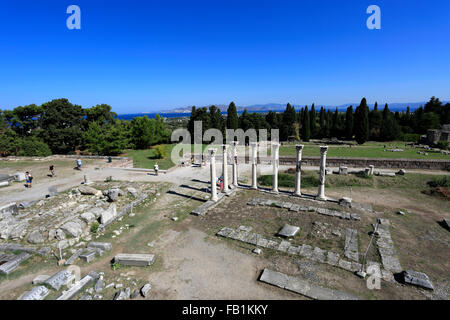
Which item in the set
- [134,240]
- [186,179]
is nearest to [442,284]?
[134,240]

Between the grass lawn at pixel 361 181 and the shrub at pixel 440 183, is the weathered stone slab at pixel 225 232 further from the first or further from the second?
the shrub at pixel 440 183

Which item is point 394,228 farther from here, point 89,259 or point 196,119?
point 196,119

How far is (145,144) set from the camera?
37.2 metres

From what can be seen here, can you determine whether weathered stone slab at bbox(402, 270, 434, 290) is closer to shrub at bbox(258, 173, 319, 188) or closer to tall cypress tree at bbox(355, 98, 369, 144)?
shrub at bbox(258, 173, 319, 188)

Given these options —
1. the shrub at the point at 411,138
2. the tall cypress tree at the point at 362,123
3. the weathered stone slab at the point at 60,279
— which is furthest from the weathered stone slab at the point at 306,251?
the shrub at the point at 411,138

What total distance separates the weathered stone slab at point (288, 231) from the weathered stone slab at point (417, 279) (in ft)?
13.8

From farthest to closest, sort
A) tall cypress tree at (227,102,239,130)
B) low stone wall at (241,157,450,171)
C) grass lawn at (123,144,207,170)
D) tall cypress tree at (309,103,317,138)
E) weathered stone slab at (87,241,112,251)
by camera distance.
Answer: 1. tall cypress tree at (309,103,317,138)
2. tall cypress tree at (227,102,239,130)
3. grass lawn at (123,144,207,170)
4. low stone wall at (241,157,450,171)
5. weathered stone slab at (87,241,112,251)

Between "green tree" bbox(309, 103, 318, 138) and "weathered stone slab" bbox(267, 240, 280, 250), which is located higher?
"green tree" bbox(309, 103, 318, 138)

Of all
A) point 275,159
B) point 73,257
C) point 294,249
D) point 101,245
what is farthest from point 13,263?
point 275,159

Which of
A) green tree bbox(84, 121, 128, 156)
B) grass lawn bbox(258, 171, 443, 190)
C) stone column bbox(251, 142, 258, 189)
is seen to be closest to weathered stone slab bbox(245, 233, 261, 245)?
stone column bbox(251, 142, 258, 189)

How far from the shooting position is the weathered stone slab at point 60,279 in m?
7.56

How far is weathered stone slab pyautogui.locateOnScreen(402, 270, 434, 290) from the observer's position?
755cm

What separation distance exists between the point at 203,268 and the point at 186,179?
Answer: 12.2 meters

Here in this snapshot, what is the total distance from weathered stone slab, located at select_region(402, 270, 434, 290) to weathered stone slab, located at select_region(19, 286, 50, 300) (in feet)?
39.1
